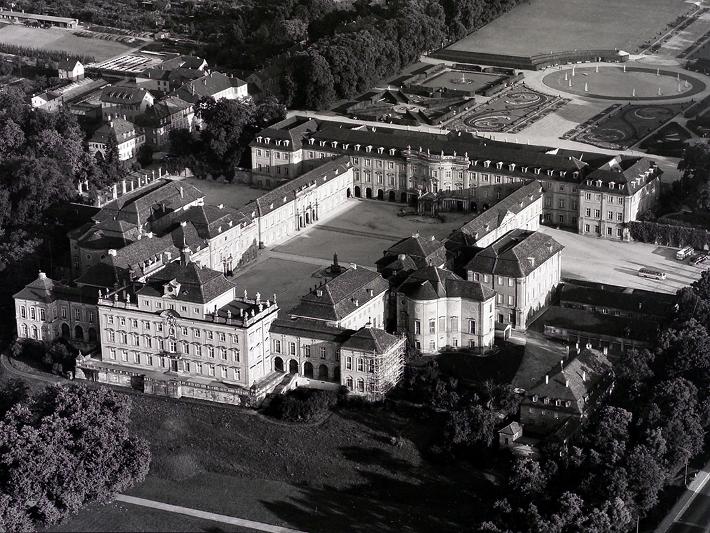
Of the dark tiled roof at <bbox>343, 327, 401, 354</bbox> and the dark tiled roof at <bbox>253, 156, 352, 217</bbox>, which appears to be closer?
the dark tiled roof at <bbox>343, 327, 401, 354</bbox>

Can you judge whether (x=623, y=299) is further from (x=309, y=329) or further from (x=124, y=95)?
(x=124, y=95)

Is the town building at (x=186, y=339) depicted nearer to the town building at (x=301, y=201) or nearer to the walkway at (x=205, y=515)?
the walkway at (x=205, y=515)

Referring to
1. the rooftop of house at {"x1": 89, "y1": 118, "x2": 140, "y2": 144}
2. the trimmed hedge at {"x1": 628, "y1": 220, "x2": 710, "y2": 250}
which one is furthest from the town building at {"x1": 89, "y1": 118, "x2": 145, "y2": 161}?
the trimmed hedge at {"x1": 628, "y1": 220, "x2": 710, "y2": 250}

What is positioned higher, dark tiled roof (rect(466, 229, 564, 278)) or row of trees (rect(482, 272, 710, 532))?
dark tiled roof (rect(466, 229, 564, 278))

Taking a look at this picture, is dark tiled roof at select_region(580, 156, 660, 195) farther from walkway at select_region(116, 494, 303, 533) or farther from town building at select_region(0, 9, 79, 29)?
town building at select_region(0, 9, 79, 29)

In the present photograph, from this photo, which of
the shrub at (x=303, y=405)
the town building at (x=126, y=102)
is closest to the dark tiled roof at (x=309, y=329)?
the shrub at (x=303, y=405)
